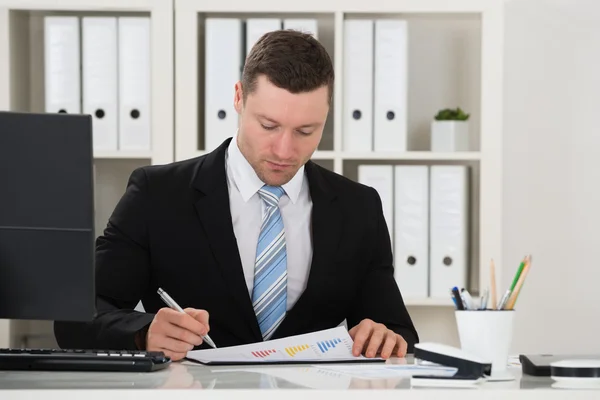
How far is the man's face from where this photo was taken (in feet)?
6.62

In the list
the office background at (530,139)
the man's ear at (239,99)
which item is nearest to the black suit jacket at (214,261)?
the man's ear at (239,99)

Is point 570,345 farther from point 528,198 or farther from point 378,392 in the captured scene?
point 378,392

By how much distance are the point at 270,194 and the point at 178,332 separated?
56 centimetres

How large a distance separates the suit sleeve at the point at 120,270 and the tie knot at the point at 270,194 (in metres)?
0.27

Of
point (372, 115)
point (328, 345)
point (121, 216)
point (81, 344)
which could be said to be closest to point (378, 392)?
point (328, 345)

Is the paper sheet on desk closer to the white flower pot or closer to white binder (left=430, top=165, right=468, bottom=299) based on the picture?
white binder (left=430, top=165, right=468, bottom=299)

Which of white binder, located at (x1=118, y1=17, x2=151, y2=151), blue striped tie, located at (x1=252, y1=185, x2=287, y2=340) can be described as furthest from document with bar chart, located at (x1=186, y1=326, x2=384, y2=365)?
white binder, located at (x1=118, y1=17, x2=151, y2=151)

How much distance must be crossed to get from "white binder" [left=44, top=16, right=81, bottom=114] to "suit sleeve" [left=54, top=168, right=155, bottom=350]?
3.18 ft

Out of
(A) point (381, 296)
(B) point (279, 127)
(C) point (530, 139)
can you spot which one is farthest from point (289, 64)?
(C) point (530, 139)

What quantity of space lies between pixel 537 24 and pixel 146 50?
1381mm

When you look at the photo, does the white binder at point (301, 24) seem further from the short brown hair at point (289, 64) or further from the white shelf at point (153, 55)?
the short brown hair at point (289, 64)

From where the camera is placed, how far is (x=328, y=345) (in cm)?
170

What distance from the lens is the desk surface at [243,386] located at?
1.22m

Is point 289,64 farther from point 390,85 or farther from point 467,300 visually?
point 390,85
